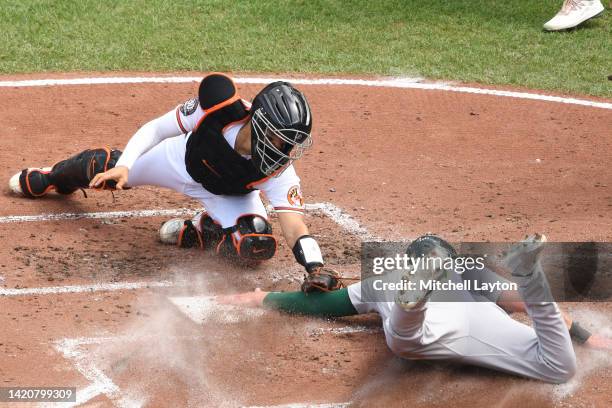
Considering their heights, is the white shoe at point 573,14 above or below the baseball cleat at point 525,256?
below

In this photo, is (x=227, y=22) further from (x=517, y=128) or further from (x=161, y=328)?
(x=161, y=328)

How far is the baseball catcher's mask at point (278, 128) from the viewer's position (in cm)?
577

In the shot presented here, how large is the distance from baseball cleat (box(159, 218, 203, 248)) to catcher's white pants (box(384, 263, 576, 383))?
1957 millimetres

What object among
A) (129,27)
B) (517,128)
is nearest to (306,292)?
(517,128)

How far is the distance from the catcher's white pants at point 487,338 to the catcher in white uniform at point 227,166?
804mm

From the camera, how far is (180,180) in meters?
6.60

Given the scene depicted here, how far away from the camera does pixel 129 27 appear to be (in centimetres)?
1155

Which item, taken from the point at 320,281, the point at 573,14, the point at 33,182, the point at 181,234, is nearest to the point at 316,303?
the point at 320,281

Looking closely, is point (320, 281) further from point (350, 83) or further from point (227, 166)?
point (350, 83)

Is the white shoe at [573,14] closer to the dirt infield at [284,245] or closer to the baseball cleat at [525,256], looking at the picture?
the dirt infield at [284,245]

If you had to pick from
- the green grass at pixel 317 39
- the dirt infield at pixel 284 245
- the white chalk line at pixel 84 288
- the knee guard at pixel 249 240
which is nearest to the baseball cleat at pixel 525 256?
the dirt infield at pixel 284 245

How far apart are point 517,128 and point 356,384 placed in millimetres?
4597

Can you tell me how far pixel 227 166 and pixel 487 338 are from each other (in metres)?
2.12

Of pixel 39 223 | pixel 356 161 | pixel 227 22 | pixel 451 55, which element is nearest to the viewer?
pixel 39 223
